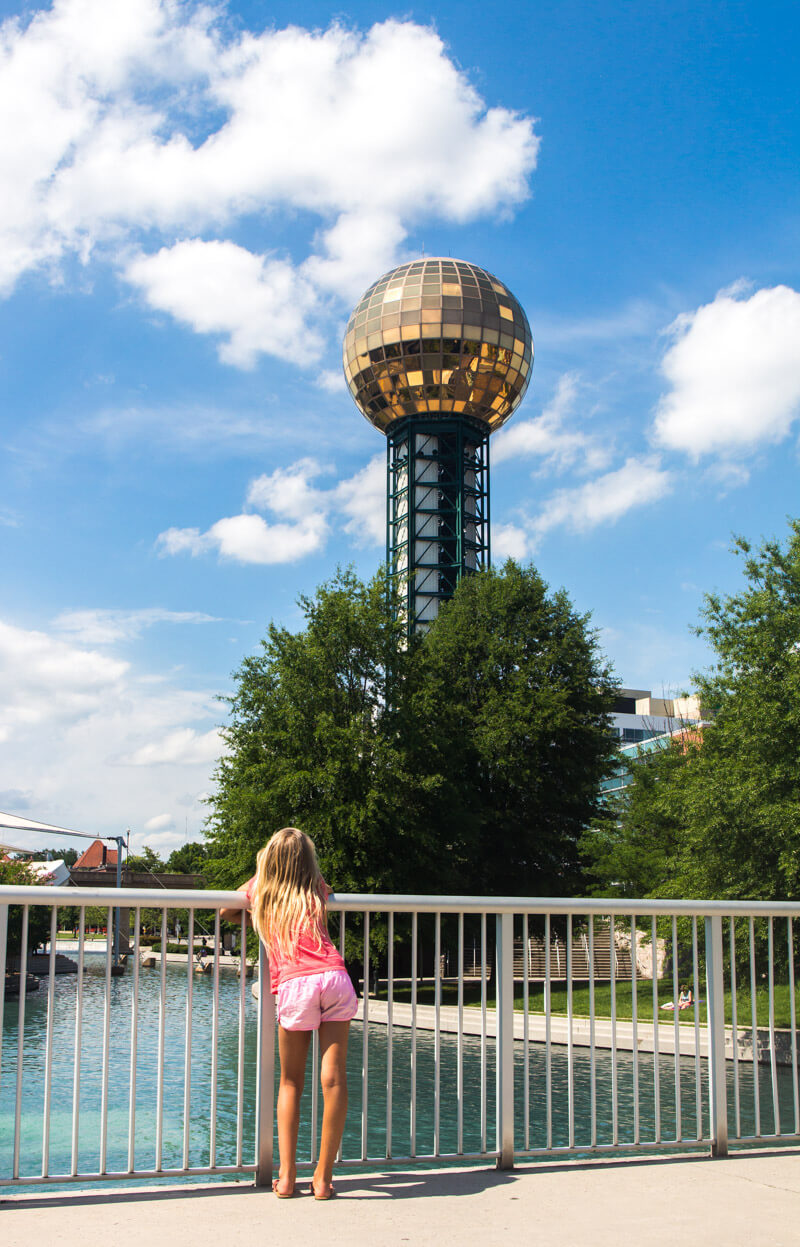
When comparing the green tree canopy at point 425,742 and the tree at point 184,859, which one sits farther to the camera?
the tree at point 184,859

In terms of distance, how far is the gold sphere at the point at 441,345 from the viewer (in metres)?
55.2

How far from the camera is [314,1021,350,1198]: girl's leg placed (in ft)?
13.8

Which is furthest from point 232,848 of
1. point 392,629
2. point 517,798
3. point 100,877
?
point 100,877

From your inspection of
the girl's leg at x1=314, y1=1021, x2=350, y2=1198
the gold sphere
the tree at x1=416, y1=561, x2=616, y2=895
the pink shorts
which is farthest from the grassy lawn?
the gold sphere

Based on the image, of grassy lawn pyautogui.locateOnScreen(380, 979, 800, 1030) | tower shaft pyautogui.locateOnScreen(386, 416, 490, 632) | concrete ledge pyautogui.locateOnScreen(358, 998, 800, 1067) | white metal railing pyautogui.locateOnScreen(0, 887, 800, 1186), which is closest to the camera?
white metal railing pyautogui.locateOnScreen(0, 887, 800, 1186)

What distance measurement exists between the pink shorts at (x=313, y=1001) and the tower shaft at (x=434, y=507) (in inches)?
1825

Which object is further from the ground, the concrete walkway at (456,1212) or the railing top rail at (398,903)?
the railing top rail at (398,903)

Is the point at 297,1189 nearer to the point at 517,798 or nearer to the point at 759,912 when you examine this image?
the point at 759,912

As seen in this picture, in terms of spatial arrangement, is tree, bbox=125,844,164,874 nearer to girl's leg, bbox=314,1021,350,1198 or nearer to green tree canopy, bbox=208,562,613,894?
green tree canopy, bbox=208,562,613,894

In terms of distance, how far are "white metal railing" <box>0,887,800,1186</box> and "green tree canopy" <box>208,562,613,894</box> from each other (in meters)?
Result: 3.72

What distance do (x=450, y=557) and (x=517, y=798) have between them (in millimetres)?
19641

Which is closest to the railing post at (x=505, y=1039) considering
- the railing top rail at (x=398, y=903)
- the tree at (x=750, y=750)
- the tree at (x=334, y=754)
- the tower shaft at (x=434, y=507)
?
the railing top rail at (x=398, y=903)

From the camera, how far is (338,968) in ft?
14.3

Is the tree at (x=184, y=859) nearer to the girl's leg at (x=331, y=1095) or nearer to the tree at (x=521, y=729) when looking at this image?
the tree at (x=521, y=729)
